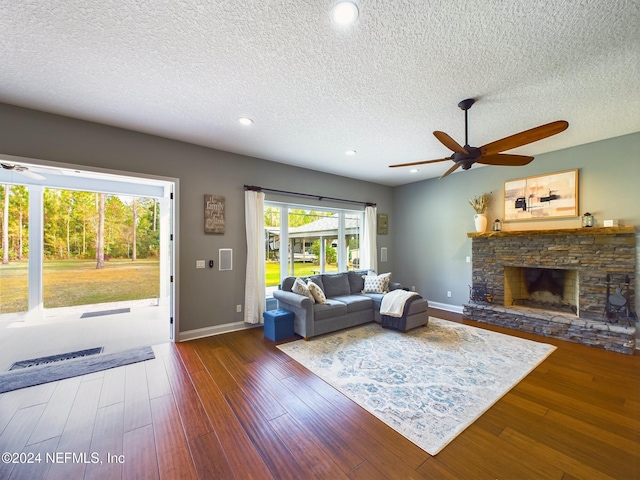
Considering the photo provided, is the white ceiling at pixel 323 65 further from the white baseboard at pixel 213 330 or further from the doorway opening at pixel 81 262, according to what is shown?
the white baseboard at pixel 213 330

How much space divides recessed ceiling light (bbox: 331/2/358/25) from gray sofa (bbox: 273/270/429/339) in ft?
10.5

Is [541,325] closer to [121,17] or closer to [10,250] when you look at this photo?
[121,17]

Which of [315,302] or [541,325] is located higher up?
[315,302]

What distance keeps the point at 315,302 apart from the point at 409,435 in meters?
2.41

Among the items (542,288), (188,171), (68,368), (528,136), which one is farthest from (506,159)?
(68,368)

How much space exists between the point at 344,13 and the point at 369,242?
485 cm

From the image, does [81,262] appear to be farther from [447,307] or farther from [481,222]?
[481,222]

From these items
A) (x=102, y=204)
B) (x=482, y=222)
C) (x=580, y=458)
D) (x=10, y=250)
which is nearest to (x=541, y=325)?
(x=482, y=222)

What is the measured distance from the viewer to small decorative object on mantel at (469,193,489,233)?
4988mm

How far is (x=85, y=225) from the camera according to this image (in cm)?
718

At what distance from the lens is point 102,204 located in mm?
7445

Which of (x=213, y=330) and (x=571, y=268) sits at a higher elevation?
(x=571, y=268)

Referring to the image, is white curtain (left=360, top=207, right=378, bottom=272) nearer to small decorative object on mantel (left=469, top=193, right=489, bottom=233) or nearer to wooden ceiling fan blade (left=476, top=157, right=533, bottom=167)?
small decorative object on mantel (left=469, top=193, right=489, bottom=233)

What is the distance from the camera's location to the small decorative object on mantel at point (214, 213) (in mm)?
4125
